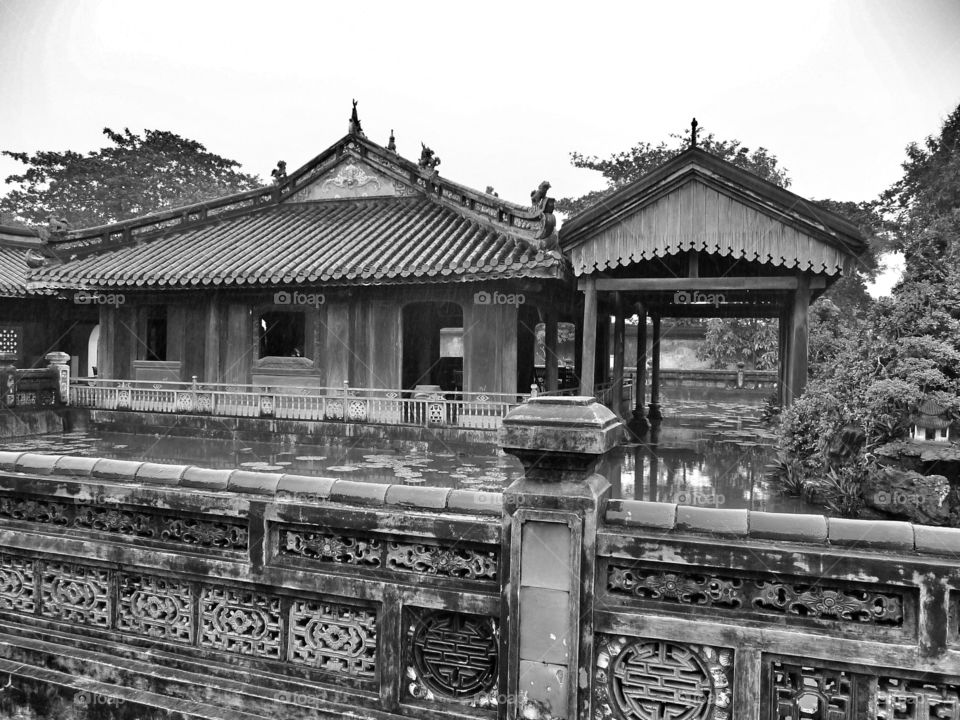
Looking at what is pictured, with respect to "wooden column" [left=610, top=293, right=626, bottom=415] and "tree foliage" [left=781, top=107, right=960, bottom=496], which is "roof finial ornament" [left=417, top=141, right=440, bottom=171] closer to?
"wooden column" [left=610, top=293, right=626, bottom=415]

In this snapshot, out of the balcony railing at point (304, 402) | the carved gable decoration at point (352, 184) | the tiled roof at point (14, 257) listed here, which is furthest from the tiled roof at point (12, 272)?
the carved gable decoration at point (352, 184)

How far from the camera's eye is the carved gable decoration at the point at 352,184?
16.1 metres

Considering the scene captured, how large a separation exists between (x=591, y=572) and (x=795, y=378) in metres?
8.90

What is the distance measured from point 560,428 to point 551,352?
11.7 m

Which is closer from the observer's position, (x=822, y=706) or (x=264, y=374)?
(x=822, y=706)

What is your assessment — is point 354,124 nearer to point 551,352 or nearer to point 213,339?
point 213,339

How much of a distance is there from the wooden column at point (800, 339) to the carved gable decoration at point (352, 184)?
9372 millimetres

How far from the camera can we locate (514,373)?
42.6 feet

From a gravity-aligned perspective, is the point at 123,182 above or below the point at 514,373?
above

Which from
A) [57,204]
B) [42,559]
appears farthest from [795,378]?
[57,204]

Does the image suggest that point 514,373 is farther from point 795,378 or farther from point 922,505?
point 922,505

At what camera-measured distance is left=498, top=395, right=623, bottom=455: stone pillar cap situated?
2.82 m

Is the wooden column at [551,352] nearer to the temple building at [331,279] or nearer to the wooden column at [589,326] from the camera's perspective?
the temple building at [331,279]
